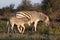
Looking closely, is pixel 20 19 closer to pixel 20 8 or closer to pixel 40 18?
pixel 40 18

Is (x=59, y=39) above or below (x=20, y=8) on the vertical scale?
below

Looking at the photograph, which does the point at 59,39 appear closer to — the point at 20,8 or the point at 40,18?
the point at 40,18

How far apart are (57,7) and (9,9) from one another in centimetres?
928

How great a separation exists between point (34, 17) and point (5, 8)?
2103 centimetres

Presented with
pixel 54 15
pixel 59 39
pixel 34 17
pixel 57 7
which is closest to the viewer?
pixel 59 39

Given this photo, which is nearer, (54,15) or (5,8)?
(54,15)

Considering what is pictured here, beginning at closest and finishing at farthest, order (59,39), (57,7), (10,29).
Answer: (59,39) < (10,29) < (57,7)

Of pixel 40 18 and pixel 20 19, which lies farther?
pixel 40 18

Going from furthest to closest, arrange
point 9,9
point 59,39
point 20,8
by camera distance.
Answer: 1. point 9,9
2. point 20,8
3. point 59,39

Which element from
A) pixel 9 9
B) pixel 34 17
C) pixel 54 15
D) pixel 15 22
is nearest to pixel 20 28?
pixel 15 22

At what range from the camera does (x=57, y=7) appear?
3416cm

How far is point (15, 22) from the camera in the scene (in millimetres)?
18500

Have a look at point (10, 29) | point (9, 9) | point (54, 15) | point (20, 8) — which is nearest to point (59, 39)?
point (10, 29)

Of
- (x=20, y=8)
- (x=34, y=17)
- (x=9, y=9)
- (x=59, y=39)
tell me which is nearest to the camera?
(x=59, y=39)
